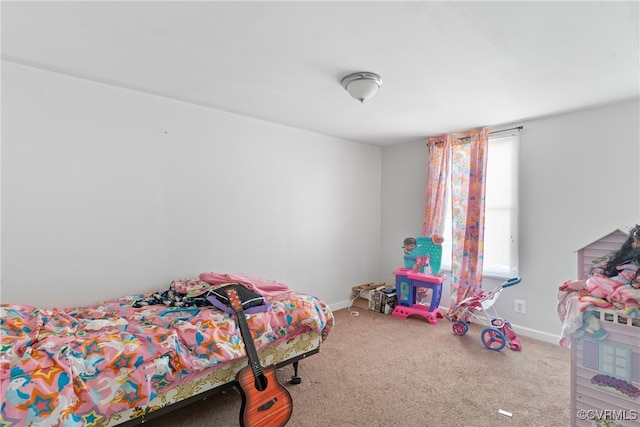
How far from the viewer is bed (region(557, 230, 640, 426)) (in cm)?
147

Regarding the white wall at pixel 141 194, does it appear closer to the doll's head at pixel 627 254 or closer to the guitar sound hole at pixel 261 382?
the guitar sound hole at pixel 261 382

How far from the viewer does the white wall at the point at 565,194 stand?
2.83 metres

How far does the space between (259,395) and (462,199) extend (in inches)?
123

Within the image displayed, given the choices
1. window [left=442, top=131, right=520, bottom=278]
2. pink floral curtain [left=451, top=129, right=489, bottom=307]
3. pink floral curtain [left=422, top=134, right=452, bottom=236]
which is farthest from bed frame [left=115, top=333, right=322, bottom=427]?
Answer: window [left=442, top=131, right=520, bottom=278]

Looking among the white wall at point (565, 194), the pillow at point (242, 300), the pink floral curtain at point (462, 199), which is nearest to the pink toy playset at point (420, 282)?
the pink floral curtain at point (462, 199)

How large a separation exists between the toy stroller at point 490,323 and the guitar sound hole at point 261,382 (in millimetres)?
2170

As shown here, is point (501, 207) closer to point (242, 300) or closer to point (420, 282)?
point (420, 282)

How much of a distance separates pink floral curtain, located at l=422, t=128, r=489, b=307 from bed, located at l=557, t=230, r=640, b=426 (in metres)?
1.93

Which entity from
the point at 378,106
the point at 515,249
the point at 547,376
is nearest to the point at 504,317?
the point at 515,249

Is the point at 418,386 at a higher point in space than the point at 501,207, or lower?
lower

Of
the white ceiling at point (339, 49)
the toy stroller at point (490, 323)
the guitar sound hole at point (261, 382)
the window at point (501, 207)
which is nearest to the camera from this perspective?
the white ceiling at point (339, 49)

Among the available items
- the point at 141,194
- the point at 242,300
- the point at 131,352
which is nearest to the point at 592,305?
the point at 242,300

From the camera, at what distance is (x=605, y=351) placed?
1552mm

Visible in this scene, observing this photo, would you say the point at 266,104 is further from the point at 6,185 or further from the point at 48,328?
the point at 48,328
